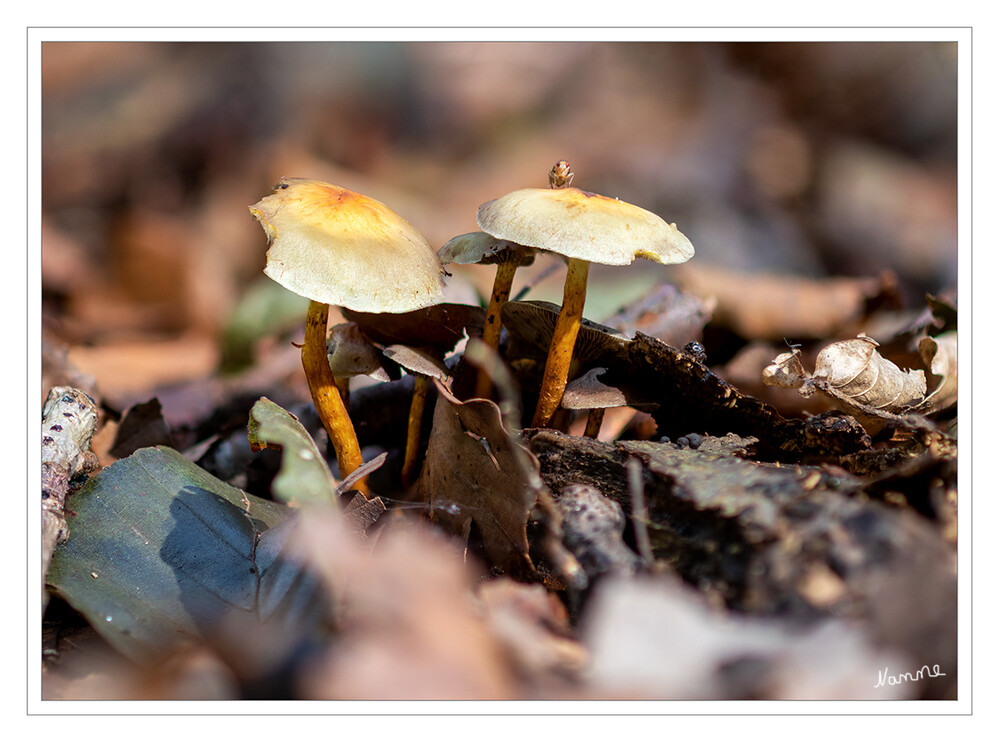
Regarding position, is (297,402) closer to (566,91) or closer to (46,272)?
(46,272)

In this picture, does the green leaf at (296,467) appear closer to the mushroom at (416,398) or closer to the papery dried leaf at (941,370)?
the mushroom at (416,398)

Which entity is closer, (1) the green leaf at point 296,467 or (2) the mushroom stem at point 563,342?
(1) the green leaf at point 296,467

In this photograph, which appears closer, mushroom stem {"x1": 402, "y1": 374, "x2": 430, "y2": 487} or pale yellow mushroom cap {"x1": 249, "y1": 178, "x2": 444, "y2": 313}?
pale yellow mushroom cap {"x1": 249, "y1": 178, "x2": 444, "y2": 313}

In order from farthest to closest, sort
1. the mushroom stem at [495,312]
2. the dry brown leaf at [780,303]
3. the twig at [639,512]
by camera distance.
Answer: the dry brown leaf at [780,303] → the mushroom stem at [495,312] → the twig at [639,512]

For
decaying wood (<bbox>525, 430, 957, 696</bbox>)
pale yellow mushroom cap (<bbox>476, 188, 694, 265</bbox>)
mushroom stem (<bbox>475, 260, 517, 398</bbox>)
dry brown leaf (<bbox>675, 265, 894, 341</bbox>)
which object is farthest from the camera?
dry brown leaf (<bbox>675, 265, 894, 341</bbox>)

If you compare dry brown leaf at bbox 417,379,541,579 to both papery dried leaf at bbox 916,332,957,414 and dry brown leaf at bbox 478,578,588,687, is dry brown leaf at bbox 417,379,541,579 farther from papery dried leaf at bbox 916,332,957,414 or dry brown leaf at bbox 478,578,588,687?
papery dried leaf at bbox 916,332,957,414

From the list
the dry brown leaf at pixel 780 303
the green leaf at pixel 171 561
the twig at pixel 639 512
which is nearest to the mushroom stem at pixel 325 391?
the green leaf at pixel 171 561
